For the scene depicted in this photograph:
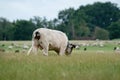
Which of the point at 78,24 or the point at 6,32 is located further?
the point at 78,24

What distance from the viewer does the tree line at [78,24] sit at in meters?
91.7

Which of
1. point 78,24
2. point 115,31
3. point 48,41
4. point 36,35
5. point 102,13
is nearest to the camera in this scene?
point 36,35

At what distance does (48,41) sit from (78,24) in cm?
8714

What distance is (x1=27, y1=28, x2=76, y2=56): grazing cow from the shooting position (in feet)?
56.0

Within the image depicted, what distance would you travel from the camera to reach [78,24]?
4107 inches

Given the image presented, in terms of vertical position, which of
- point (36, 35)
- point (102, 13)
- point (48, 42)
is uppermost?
point (102, 13)

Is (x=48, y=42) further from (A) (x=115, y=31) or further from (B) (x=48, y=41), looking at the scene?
(A) (x=115, y=31)

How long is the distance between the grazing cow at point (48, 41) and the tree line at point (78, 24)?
70.4 metres

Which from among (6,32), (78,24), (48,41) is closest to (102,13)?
(78,24)

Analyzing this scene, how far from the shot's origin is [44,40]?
56.2 feet

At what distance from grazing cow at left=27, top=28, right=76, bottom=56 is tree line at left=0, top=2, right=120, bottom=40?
70.4 metres

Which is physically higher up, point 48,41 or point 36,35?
point 36,35

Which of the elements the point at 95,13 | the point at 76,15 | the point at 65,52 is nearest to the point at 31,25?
the point at 76,15

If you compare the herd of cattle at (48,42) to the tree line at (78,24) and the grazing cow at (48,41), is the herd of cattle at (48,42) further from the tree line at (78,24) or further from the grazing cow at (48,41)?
the tree line at (78,24)
